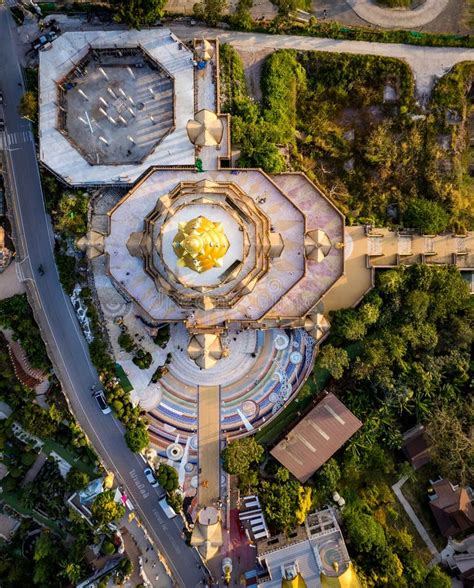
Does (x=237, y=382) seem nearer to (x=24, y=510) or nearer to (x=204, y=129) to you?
(x=204, y=129)

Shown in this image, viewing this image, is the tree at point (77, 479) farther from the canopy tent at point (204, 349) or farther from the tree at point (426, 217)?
the tree at point (426, 217)

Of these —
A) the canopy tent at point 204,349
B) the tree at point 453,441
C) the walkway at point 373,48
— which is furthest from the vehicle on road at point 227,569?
the walkway at point 373,48

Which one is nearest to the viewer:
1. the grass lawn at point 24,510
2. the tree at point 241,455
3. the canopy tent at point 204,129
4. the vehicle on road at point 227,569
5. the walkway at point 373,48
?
the canopy tent at point 204,129

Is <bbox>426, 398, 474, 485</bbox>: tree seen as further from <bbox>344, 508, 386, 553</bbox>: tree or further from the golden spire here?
the golden spire


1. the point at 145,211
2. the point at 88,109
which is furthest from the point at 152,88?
the point at 145,211

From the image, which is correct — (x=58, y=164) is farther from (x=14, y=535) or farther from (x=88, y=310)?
(x=14, y=535)
